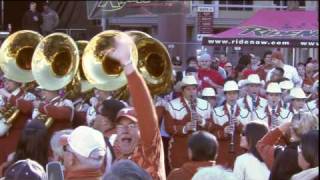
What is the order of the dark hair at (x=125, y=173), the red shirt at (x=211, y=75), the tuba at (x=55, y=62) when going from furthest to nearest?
the red shirt at (x=211, y=75) < the tuba at (x=55, y=62) < the dark hair at (x=125, y=173)

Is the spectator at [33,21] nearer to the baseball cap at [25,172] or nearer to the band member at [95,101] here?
the band member at [95,101]

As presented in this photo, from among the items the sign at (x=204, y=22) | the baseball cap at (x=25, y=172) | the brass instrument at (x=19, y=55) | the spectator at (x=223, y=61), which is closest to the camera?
the baseball cap at (x=25, y=172)

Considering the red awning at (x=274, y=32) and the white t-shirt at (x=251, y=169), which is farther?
Answer: the red awning at (x=274, y=32)

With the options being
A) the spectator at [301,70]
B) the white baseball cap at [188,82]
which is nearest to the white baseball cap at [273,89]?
the white baseball cap at [188,82]

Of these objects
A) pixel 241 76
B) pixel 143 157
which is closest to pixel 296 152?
pixel 143 157

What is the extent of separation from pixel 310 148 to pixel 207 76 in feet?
23.5

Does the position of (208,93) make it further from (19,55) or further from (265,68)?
(265,68)

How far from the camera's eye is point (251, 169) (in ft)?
16.4

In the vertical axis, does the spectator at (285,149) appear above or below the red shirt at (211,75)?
above

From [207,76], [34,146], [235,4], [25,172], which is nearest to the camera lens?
[25,172]

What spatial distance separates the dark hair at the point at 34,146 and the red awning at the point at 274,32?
25.4 feet

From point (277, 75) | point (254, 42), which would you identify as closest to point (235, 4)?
point (254, 42)

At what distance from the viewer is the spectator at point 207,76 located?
1078cm

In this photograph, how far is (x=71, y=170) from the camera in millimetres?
3943
